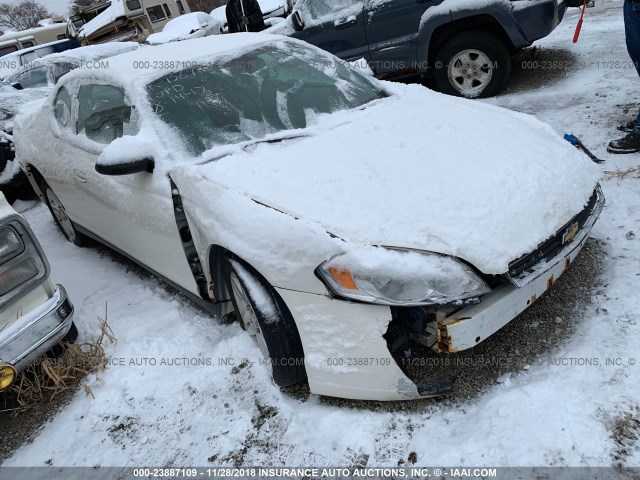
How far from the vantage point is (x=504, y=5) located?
199 inches

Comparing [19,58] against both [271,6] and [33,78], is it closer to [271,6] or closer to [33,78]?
[33,78]

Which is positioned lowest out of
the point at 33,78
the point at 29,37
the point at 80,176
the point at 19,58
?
the point at 80,176

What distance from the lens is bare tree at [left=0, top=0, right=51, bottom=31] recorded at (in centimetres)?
4881

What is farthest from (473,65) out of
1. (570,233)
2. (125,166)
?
(125,166)

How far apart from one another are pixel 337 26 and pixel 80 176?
3.80 m

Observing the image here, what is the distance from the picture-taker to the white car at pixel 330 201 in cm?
191

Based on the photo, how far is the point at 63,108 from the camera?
3662 millimetres

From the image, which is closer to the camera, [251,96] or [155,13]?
[251,96]

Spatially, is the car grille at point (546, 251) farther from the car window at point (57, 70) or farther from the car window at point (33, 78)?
the car window at point (33, 78)

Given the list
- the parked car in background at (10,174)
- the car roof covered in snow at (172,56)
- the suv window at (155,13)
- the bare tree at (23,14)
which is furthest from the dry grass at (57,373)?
the bare tree at (23,14)

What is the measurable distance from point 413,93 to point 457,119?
601mm

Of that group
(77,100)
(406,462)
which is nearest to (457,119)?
(406,462)

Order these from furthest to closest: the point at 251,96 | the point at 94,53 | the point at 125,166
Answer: the point at 94,53
the point at 251,96
the point at 125,166

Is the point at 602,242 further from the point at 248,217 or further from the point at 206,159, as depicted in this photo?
the point at 206,159
